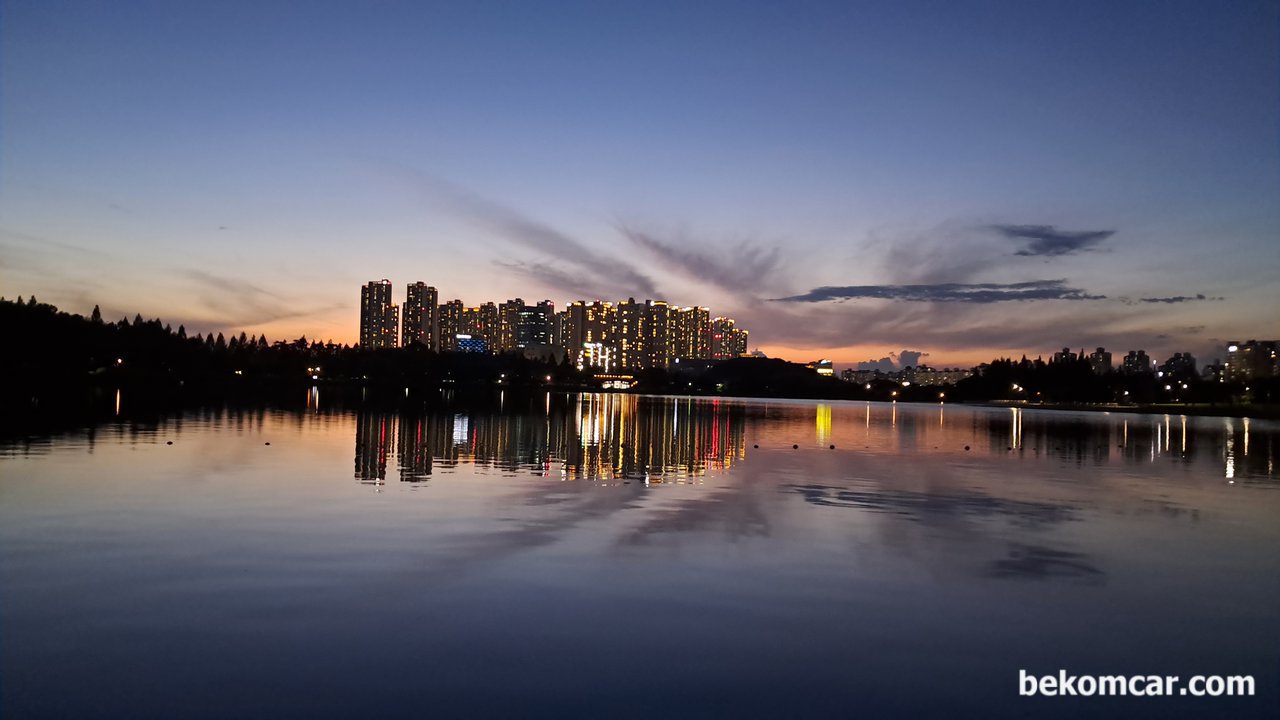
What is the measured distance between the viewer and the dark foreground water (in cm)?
780

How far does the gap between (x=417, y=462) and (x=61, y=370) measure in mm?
108095

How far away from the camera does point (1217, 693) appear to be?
329 inches

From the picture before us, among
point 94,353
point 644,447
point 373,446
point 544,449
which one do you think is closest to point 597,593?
point 544,449

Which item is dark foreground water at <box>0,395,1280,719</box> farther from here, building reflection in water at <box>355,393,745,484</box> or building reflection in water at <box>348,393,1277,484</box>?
building reflection in water at <box>348,393,1277,484</box>

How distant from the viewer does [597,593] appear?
36.4 ft

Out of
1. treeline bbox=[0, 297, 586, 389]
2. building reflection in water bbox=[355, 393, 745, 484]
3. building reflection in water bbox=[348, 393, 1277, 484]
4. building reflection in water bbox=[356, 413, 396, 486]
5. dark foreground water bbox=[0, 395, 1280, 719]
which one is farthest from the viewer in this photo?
treeline bbox=[0, 297, 586, 389]

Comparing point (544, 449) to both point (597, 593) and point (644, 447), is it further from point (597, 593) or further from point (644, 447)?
point (597, 593)

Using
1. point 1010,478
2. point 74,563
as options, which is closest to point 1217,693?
point 74,563

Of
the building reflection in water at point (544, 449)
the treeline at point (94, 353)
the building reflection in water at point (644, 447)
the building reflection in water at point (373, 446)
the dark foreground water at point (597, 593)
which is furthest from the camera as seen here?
the treeline at point (94, 353)

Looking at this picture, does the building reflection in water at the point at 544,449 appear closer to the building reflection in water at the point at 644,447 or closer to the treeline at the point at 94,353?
the building reflection in water at the point at 644,447

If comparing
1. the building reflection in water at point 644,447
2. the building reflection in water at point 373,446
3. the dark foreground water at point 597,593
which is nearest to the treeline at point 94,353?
the building reflection in water at point 373,446

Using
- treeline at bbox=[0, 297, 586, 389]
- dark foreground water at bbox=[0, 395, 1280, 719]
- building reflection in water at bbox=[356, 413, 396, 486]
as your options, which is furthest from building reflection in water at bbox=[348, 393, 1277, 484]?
treeline at bbox=[0, 297, 586, 389]

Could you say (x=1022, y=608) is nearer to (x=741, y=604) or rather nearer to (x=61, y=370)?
(x=741, y=604)

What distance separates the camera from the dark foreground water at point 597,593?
780cm
